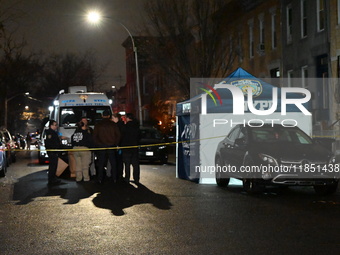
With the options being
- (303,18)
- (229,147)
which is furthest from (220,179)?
(303,18)

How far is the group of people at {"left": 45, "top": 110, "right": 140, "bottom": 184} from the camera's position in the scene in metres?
15.6

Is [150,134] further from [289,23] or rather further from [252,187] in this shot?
[252,187]

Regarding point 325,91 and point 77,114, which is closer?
point 77,114

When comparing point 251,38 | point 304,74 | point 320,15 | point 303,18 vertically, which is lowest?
point 304,74

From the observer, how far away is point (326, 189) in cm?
1290

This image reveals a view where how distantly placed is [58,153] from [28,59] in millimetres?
40134

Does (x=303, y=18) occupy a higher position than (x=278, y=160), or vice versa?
(x=303, y=18)

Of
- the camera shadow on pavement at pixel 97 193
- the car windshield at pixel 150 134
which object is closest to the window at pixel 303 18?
the car windshield at pixel 150 134

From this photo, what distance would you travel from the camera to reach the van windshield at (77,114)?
21.2m

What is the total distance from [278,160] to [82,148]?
19.4ft

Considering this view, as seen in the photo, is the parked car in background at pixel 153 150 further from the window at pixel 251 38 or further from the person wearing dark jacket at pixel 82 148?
the window at pixel 251 38

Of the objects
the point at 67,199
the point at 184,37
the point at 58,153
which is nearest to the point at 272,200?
the point at 67,199

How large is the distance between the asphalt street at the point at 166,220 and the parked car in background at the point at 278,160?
366mm

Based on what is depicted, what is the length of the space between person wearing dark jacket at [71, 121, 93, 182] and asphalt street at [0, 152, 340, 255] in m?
1.44
